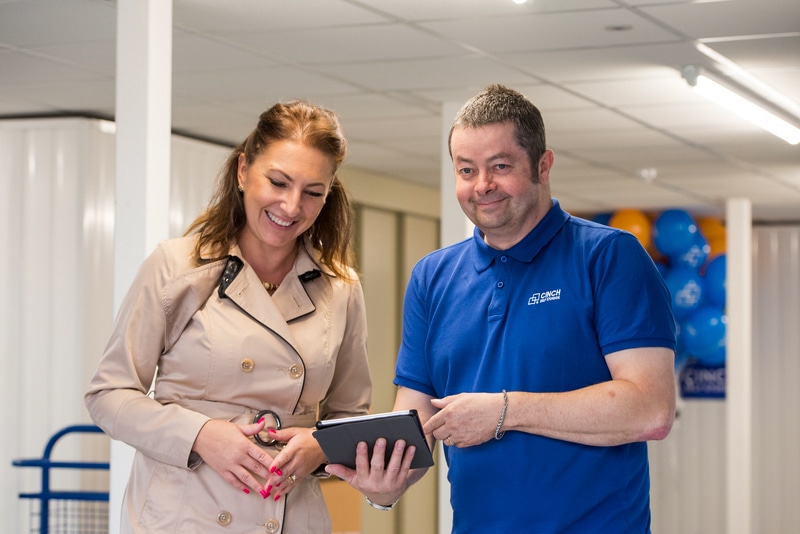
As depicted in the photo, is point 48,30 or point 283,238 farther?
point 48,30

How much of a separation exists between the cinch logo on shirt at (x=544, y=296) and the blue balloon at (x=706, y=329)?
7565 mm

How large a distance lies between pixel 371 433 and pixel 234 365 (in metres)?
0.36

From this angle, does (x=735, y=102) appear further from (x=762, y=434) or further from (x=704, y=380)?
(x=762, y=434)

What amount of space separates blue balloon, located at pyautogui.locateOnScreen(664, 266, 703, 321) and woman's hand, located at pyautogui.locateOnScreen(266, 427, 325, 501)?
723cm

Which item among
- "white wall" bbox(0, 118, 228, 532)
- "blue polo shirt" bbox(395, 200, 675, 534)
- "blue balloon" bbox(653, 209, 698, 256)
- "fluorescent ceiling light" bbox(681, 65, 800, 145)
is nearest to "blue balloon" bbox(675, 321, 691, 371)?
"blue balloon" bbox(653, 209, 698, 256)

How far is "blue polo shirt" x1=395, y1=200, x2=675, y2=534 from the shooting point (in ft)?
6.44

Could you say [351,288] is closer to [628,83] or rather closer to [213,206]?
[213,206]

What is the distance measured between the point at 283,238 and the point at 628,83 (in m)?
3.29

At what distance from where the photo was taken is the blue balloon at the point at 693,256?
9.28m

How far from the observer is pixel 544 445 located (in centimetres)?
198

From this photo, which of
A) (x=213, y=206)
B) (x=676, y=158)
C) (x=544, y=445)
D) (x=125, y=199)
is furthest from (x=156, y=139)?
(x=676, y=158)

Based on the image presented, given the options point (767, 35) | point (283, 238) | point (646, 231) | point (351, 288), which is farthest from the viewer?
point (646, 231)

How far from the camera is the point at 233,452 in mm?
2131

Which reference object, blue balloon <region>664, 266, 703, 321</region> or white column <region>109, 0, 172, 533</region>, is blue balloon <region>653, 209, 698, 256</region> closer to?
blue balloon <region>664, 266, 703, 321</region>
